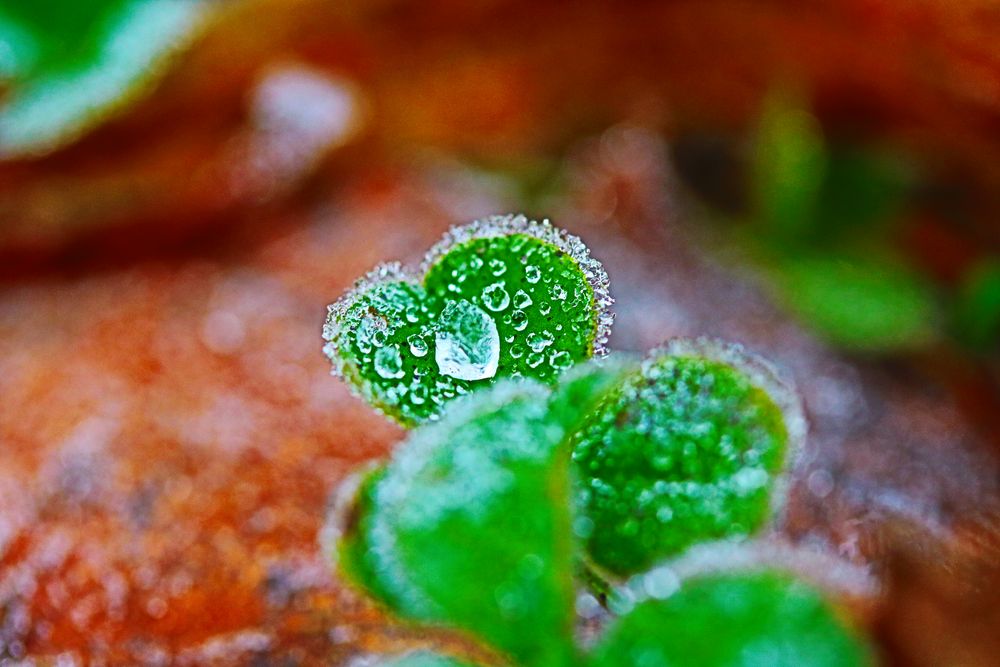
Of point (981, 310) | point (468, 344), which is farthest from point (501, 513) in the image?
point (981, 310)

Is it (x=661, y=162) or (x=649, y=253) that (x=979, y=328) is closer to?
(x=649, y=253)

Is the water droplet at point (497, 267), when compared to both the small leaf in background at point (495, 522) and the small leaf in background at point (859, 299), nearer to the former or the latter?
the small leaf in background at point (495, 522)

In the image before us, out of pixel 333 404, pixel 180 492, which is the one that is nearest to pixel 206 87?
pixel 333 404

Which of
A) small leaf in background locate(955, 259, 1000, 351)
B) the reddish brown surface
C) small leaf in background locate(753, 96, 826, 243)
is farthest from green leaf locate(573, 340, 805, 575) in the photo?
small leaf in background locate(753, 96, 826, 243)

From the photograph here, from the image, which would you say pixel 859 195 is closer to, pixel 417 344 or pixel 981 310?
pixel 981 310

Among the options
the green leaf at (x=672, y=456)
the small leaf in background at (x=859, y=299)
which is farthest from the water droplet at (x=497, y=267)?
the small leaf in background at (x=859, y=299)
